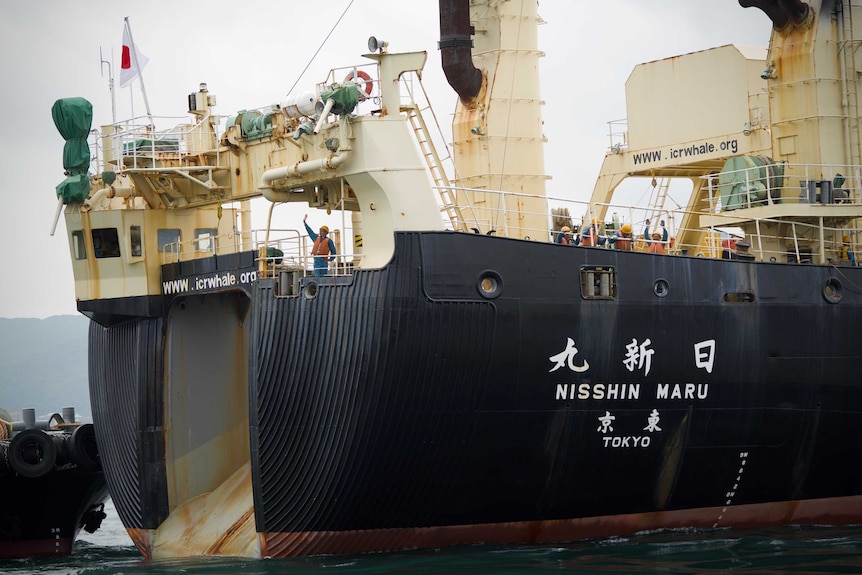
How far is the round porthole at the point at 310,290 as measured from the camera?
2128cm

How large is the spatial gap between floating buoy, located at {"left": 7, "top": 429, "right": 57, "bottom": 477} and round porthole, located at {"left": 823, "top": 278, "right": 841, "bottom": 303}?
14.9 m

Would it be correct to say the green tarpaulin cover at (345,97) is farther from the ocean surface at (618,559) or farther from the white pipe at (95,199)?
the ocean surface at (618,559)

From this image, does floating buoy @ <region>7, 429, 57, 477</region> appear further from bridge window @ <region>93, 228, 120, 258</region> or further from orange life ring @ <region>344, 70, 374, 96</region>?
orange life ring @ <region>344, 70, 374, 96</region>

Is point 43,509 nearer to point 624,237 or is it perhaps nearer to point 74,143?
point 74,143

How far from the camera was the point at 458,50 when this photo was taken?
Result: 28141 mm

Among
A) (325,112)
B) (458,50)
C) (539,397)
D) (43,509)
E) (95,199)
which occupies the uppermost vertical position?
(458,50)

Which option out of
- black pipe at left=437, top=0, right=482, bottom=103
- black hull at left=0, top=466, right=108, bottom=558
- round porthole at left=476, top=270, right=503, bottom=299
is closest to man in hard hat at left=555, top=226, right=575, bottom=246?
round porthole at left=476, top=270, right=503, bottom=299

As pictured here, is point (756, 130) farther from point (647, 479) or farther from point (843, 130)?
point (647, 479)

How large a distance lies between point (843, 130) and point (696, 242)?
4.73 m

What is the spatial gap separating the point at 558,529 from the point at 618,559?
176 cm

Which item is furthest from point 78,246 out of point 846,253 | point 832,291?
point 846,253

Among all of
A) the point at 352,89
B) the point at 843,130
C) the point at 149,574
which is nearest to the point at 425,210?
the point at 352,89

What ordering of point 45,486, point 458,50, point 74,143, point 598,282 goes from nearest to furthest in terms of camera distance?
point 598,282 → point 74,143 → point 458,50 → point 45,486

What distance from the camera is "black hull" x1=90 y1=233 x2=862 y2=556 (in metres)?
20.9
